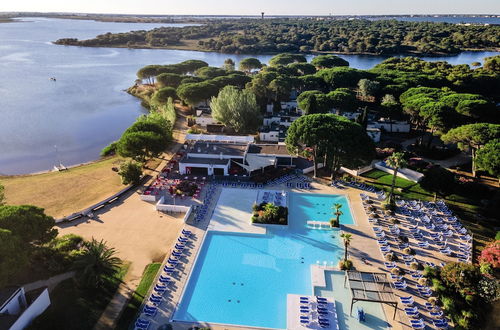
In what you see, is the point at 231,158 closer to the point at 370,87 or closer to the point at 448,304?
the point at 448,304

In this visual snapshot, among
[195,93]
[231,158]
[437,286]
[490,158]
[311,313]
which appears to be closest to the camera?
[311,313]

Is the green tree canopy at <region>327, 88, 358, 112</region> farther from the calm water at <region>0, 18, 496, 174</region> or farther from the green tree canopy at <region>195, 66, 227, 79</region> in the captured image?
the calm water at <region>0, 18, 496, 174</region>

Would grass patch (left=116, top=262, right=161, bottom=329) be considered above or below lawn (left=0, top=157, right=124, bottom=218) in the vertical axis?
above

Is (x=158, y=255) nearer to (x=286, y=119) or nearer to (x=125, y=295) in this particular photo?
(x=125, y=295)

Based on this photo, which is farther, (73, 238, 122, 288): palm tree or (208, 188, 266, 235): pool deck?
(208, 188, 266, 235): pool deck

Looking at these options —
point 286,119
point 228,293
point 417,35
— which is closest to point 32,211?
point 228,293

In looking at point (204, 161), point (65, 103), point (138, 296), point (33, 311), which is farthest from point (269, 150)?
point (65, 103)

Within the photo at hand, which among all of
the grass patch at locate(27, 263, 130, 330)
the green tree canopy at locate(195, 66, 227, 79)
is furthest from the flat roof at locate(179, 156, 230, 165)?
the green tree canopy at locate(195, 66, 227, 79)
